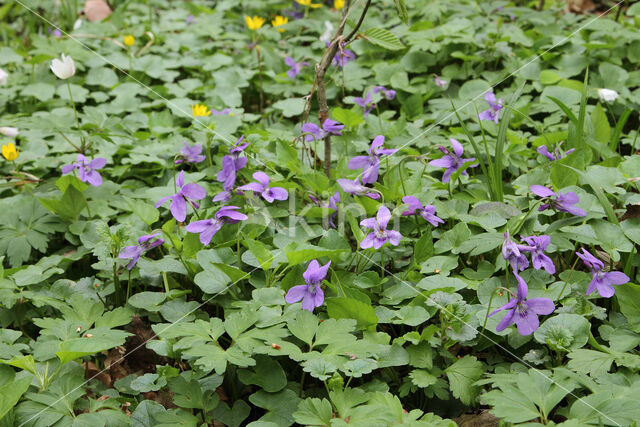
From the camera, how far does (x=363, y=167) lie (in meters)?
2.01

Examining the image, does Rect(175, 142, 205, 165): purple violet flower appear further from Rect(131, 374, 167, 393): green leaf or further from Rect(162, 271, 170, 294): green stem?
Rect(131, 374, 167, 393): green leaf

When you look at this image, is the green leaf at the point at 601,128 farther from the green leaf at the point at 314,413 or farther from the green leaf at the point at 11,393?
the green leaf at the point at 11,393

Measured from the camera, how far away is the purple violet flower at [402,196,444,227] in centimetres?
177

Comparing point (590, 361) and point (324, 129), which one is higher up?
point (324, 129)

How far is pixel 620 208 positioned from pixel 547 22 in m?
1.93

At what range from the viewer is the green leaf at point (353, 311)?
1505 mm

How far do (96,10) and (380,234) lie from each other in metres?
3.97

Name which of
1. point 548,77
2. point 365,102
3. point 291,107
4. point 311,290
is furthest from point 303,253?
point 548,77

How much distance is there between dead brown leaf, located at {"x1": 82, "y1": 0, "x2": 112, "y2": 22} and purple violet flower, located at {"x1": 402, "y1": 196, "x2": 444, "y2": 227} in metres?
3.71

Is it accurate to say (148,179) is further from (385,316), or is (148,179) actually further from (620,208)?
(620,208)

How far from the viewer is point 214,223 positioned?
172cm

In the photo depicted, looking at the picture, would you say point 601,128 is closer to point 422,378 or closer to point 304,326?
point 422,378

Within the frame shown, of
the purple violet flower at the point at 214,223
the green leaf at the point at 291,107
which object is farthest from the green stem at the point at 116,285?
the green leaf at the point at 291,107

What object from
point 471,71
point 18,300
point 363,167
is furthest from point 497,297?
point 471,71
